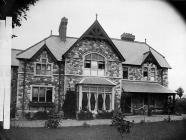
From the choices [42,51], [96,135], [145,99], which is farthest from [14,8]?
[145,99]

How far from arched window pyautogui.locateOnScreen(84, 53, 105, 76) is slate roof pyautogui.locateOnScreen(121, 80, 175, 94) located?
1820mm

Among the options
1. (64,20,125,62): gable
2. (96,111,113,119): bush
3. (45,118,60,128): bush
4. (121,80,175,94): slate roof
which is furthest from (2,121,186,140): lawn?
(64,20,125,62): gable

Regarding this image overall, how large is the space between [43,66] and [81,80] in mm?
2242

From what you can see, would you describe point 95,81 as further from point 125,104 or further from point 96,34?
point 96,34

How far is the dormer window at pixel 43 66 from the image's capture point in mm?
12758

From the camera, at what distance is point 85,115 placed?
12.4 metres

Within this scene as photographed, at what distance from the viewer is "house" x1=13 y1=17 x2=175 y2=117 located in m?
12.8

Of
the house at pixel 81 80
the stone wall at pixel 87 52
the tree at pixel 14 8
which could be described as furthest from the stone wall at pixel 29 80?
the tree at pixel 14 8

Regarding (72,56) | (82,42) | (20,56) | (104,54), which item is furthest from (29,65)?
(104,54)

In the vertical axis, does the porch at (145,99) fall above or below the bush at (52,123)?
above

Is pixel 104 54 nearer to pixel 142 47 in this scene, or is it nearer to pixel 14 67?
pixel 142 47

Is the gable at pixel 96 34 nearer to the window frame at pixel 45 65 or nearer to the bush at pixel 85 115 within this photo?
the window frame at pixel 45 65

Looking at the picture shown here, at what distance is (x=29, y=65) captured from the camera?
501 inches

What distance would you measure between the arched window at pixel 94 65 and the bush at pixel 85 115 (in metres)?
2.41
